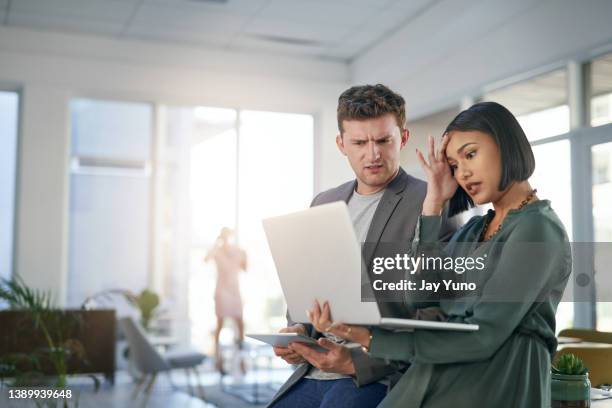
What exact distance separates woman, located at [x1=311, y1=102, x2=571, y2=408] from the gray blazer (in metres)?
0.26

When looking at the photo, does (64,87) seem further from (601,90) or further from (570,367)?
(570,367)

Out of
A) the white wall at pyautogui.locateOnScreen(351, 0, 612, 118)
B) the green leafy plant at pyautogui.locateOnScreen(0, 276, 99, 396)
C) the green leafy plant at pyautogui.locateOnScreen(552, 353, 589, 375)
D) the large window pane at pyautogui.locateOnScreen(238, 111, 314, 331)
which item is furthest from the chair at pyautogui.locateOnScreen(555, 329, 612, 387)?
the large window pane at pyautogui.locateOnScreen(238, 111, 314, 331)

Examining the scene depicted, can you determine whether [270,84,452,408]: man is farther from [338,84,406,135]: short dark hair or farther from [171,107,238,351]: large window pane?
[171,107,238,351]: large window pane

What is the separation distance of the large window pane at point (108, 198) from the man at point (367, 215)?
280 inches

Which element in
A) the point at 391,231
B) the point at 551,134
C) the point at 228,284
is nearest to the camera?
the point at 391,231

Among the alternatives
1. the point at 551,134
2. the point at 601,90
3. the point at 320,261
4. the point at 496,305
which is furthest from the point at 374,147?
the point at 551,134

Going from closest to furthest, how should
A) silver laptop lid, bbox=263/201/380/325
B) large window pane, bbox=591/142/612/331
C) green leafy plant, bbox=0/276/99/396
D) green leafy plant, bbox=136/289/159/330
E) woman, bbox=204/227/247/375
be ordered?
silver laptop lid, bbox=263/201/380/325
green leafy plant, bbox=0/276/99/396
large window pane, bbox=591/142/612/331
green leafy plant, bbox=136/289/159/330
woman, bbox=204/227/247/375

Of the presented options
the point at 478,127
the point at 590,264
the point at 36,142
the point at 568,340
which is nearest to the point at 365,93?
the point at 478,127

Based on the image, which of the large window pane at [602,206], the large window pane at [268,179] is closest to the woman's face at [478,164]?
the large window pane at [602,206]

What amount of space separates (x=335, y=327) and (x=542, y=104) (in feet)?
17.0

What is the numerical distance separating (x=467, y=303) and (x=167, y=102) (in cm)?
767

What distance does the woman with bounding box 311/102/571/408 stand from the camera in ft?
4.58

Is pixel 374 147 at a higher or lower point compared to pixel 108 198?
lower

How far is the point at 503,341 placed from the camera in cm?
141
